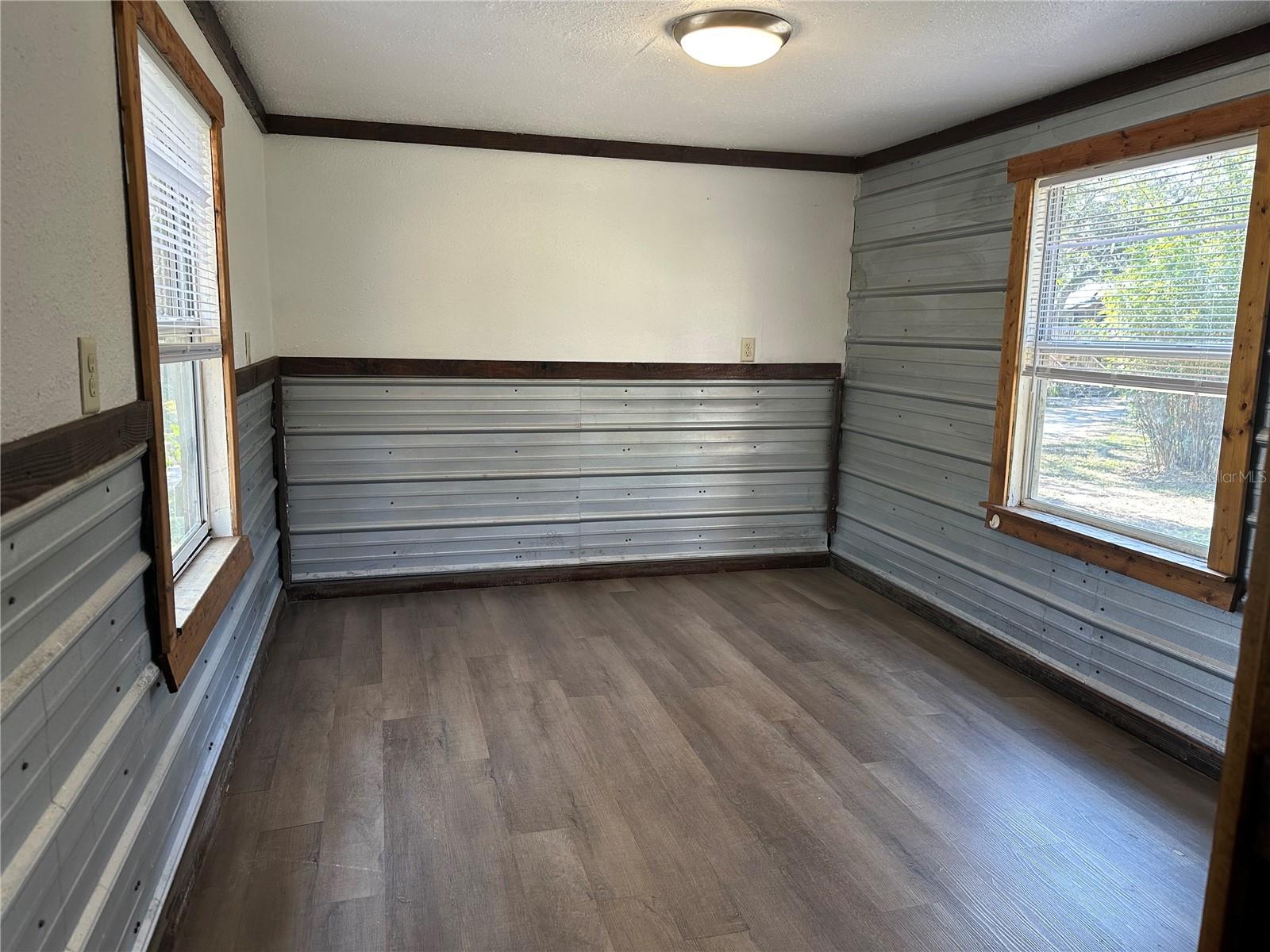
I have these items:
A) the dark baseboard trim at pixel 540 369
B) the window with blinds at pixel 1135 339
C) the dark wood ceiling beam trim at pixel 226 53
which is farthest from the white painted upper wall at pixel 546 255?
the window with blinds at pixel 1135 339

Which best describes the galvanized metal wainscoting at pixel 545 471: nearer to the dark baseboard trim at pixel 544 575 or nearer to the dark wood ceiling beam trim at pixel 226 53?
the dark baseboard trim at pixel 544 575

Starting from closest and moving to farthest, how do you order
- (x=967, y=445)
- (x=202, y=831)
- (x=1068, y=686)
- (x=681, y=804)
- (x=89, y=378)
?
(x=89, y=378), (x=202, y=831), (x=681, y=804), (x=1068, y=686), (x=967, y=445)

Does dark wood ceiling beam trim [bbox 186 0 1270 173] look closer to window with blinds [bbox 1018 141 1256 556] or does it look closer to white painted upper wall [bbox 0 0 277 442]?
window with blinds [bbox 1018 141 1256 556]

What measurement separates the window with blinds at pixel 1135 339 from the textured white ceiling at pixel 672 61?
0.44m

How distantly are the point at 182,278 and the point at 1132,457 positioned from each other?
10.3ft

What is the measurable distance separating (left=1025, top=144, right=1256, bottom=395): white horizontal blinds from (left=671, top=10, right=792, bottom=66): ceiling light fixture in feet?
4.48

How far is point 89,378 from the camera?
147 cm

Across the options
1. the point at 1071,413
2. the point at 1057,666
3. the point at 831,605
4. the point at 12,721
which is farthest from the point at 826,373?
the point at 12,721

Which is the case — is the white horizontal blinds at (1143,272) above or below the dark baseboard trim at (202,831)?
above

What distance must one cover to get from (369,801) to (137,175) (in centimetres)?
173

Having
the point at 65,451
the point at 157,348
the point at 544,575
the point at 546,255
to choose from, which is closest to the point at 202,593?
the point at 157,348

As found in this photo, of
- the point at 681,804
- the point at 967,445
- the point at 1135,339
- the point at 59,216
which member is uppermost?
the point at 59,216

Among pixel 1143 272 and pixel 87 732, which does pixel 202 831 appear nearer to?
pixel 87 732

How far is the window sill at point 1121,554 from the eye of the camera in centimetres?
270
